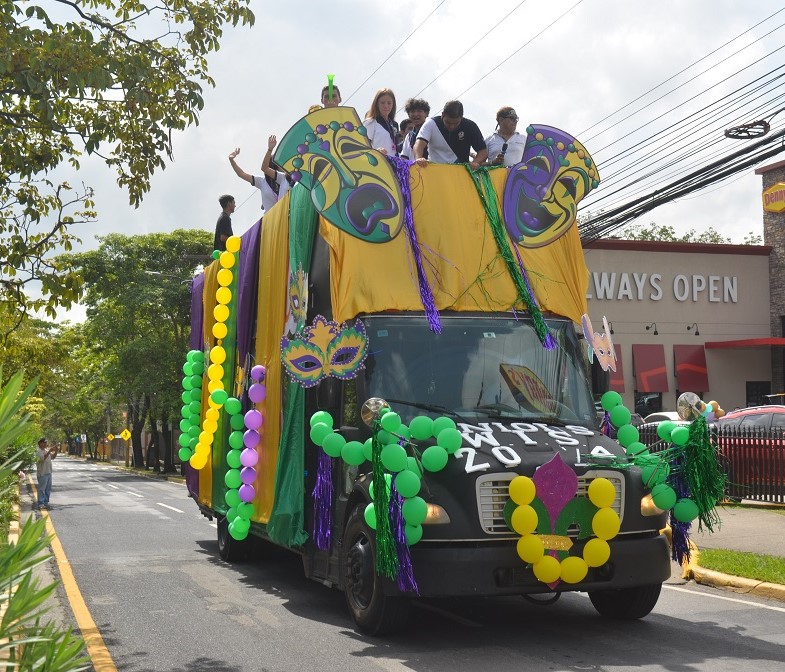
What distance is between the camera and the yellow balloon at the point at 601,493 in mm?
6805

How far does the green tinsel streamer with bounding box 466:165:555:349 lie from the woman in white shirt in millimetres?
1534

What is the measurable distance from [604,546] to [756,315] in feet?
105

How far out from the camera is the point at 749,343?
33.8 m

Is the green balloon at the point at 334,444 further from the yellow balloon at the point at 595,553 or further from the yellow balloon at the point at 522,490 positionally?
the yellow balloon at the point at 595,553

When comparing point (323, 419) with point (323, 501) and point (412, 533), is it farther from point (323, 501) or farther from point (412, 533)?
point (412, 533)

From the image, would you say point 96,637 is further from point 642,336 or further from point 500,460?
point 642,336

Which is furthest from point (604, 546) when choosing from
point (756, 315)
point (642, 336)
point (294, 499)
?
point (756, 315)

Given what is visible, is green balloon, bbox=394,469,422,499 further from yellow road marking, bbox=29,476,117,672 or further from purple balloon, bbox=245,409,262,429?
purple balloon, bbox=245,409,262,429

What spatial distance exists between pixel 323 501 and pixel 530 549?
2.02 m

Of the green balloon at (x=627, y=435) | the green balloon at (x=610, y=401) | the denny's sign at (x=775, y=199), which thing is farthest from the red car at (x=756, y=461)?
the denny's sign at (x=775, y=199)

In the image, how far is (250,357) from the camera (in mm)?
10070

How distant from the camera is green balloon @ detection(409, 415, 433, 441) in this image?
21.9ft

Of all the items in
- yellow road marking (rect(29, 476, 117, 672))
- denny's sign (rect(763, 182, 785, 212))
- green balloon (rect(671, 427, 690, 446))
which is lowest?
yellow road marking (rect(29, 476, 117, 672))

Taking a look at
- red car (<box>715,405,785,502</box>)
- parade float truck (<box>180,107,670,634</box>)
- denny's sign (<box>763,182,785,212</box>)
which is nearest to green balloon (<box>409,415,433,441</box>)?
parade float truck (<box>180,107,670,634</box>)
